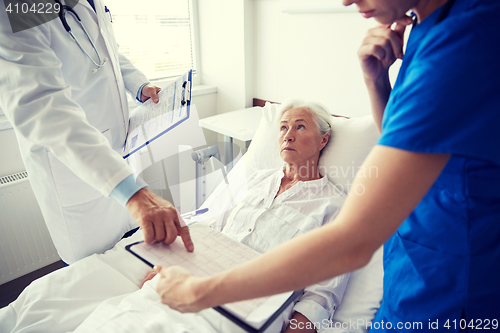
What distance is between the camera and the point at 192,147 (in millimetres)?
2482

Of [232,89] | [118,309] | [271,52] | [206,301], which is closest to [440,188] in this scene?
[206,301]

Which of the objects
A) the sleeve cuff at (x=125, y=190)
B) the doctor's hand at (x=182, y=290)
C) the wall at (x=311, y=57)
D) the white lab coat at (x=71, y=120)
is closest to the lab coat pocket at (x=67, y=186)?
the white lab coat at (x=71, y=120)

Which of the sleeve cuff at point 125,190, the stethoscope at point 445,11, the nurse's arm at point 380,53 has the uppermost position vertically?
the stethoscope at point 445,11

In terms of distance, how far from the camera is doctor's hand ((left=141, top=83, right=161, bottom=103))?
1.46 meters

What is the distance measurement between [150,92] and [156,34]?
51.4 inches

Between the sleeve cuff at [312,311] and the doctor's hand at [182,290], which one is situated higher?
the doctor's hand at [182,290]

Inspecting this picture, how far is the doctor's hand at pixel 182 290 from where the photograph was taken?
546mm

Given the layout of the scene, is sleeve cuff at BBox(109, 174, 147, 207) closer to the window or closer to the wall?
the wall

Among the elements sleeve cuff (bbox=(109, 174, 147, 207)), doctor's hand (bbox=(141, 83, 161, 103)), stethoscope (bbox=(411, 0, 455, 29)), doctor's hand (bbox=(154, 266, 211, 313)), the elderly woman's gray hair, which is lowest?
doctor's hand (bbox=(154, 266, 211, 313))

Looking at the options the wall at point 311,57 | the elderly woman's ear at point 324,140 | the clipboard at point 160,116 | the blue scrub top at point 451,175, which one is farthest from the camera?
the wall at point 311,57

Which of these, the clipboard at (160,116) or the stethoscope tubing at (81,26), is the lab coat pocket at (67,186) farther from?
the stethoscope tubing at (81,26)

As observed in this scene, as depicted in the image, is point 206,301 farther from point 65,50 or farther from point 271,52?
point 271,52

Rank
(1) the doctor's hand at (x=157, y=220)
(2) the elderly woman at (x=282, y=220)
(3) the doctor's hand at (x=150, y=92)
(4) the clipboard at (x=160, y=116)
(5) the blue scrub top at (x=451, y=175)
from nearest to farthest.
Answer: (5) the blue scrub top at (x=451, y=175), (1) the doctor's hand at (x=157, y=220), (2) the elderly woman at (x=282, y=220), (4) the clipboard at (x=160, y=116), (3) the doctor's hand at (x=150, y=92)

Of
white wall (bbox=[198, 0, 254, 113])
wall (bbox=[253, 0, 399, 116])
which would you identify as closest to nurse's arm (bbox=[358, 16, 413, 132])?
wall (bbox=[253, 0, 399, 116])
